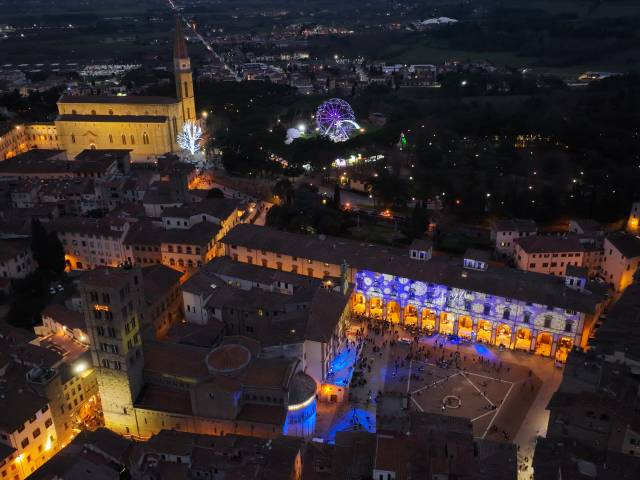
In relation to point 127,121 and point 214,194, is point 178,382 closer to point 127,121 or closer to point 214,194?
point 214,194

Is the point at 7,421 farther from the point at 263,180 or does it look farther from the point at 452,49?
the point at 452,49

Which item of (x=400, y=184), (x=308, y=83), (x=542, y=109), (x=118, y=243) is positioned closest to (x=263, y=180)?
(x=400, y=184)

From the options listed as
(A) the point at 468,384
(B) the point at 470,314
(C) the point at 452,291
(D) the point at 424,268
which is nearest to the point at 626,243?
(B) the point at 470,314

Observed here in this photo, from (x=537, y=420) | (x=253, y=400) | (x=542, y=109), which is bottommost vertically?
(x=537, y=420)

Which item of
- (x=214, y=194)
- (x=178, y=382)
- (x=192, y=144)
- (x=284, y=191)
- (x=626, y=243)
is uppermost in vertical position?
(x=626, y=243)

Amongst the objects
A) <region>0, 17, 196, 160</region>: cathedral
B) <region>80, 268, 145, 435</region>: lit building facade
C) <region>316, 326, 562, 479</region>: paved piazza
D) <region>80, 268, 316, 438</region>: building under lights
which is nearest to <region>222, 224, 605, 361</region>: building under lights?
<region>316, 326, 562, 479</region>: paved piazza

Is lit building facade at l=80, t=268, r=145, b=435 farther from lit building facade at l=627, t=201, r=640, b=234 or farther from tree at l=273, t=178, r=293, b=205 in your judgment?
lit building facade at l=627, t=201, r=640, b=234
